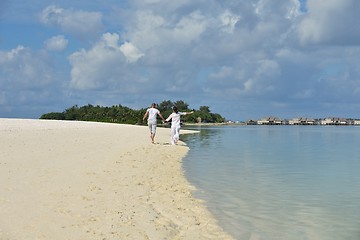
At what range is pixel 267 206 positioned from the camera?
9477 millimetres

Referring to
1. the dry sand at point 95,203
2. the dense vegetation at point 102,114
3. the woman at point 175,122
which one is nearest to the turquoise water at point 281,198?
the dry sand at point 95,203

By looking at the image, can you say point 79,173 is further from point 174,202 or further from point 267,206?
point 267,206

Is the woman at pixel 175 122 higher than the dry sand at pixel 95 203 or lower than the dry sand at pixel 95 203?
higher

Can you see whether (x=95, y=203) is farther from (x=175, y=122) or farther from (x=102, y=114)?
(x=102, y=114)

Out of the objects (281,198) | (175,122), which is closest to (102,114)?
(175,122)

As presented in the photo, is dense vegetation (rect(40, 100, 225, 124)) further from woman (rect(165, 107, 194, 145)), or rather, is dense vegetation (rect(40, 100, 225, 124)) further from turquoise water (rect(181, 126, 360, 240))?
turquoise water (rect(181, 126, 360, 240))

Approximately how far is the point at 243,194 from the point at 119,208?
12.9 ft

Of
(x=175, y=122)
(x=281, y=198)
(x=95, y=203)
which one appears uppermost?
(x=175, y=122)

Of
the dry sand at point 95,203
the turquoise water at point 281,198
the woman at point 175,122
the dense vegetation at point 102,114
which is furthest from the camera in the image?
the dense vegetation at point 102,114

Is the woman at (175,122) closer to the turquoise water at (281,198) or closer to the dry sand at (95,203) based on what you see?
the turquoise water at (281,198)

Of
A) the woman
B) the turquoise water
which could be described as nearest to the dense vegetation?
the woman

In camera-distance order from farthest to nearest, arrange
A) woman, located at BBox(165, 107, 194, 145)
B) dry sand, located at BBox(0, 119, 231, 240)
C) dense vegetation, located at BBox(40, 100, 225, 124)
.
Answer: dense vegetation, located at BBox(40, 100, 225, 124)
woman, located at BBox(165, 107, 194, 145)
dry sand, located at BBox(0, 119, 231, 240)

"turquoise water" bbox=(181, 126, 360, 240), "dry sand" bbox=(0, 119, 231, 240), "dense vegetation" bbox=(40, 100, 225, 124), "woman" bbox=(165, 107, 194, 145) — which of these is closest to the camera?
"dry sand" bbox=(0, 119, 231, 240)

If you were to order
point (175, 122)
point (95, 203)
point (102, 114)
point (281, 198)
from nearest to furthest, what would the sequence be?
1. point (95, 203)
2. point (281, 198)
3. point (175, 122)
4. point (102, 114)
